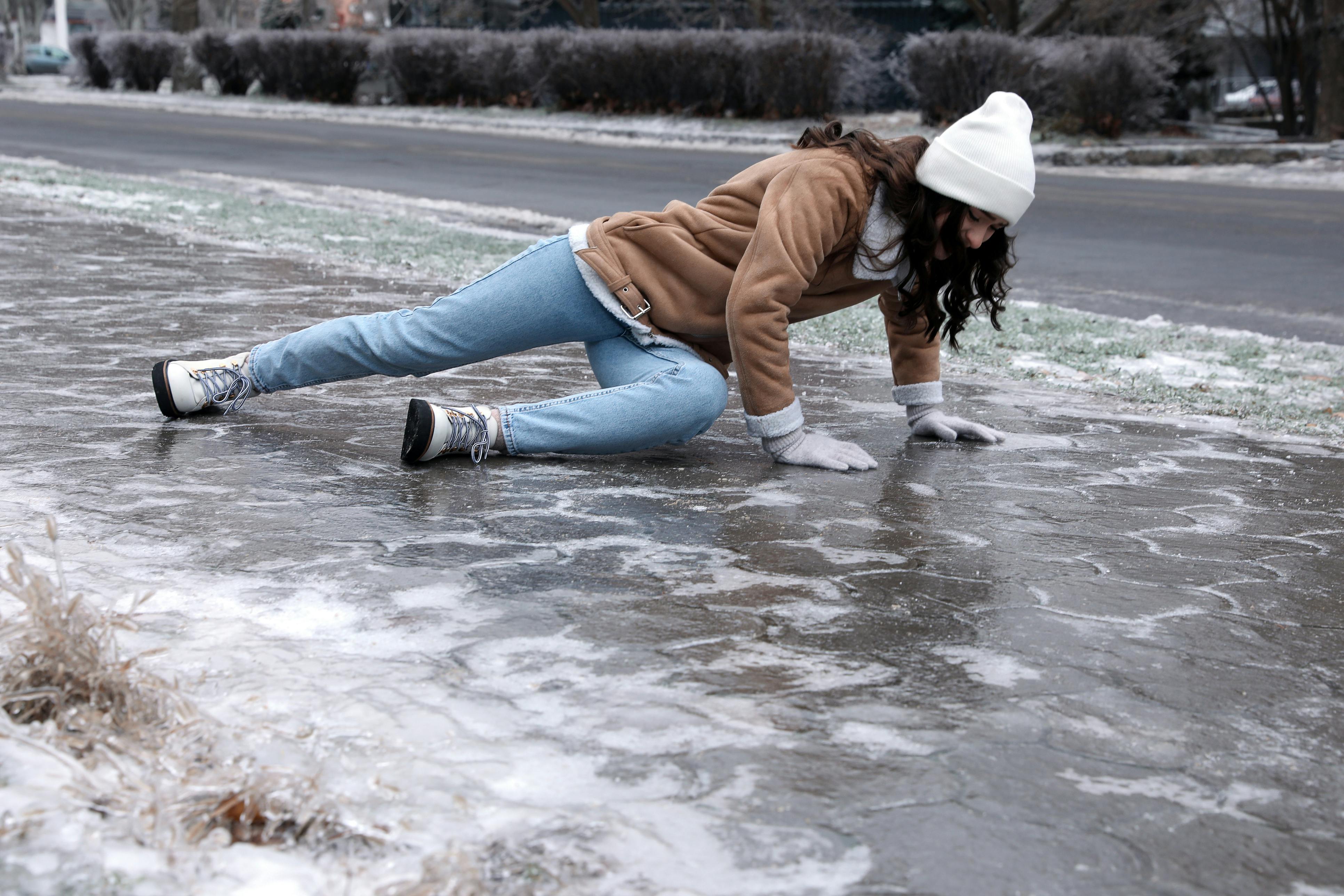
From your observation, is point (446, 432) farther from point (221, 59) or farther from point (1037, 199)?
point (221, 59)

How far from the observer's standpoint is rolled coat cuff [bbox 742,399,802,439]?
3.51 meters

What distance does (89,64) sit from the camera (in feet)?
113

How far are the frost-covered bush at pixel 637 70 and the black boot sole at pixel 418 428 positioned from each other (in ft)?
68.9

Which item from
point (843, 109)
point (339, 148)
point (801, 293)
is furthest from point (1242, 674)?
point (843, 109)

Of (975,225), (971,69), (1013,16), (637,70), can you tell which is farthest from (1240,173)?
(975,225)

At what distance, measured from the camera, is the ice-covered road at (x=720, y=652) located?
1691mm

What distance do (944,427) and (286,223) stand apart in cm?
626

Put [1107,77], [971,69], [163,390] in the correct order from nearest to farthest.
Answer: [163,390] → [1107,77] → [971,69]

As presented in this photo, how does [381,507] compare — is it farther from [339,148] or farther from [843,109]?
[843,109]

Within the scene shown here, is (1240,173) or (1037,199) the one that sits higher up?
(1240,173)

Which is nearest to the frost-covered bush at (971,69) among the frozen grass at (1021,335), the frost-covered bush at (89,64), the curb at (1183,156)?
the curb at (1183,156)

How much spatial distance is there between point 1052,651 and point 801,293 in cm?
128

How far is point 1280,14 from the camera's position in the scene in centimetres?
2334

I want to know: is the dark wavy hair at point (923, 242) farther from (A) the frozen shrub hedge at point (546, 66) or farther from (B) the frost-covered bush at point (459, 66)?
(B) the frost-covered bush at point (459, 66)
